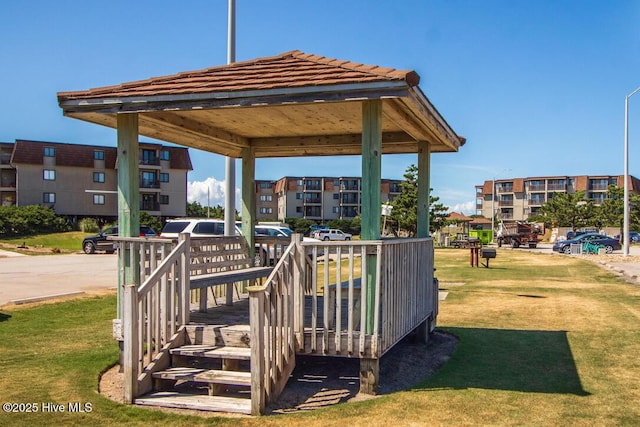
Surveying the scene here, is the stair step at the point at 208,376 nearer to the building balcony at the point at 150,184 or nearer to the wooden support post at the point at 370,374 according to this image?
the wooden support post at the point at 370,374

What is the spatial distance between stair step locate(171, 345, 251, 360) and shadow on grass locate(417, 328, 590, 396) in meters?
1.96

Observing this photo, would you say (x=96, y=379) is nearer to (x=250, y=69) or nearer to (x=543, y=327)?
(x=250, y=69)

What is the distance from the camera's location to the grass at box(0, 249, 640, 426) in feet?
17.9

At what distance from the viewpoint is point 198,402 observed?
5750mm

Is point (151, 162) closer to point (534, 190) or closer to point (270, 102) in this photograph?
point (270, 102)

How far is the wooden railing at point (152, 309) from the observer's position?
5781 millimetres

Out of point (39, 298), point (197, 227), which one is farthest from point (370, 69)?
point (197, 227)

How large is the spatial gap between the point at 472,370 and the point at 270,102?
410 centimetres

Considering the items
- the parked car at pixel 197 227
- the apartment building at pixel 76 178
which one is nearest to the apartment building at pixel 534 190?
the apartment building at pixel 76 178

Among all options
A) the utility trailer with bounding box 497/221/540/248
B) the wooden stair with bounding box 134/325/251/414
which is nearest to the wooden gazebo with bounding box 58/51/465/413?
the wooden stair with bounding box 134/325/251/414

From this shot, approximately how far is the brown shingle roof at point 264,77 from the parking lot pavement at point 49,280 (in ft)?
25.3

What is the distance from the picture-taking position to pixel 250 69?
7215 mm

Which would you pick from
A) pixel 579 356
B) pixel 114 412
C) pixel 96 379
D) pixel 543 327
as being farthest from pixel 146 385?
pixel 543 327

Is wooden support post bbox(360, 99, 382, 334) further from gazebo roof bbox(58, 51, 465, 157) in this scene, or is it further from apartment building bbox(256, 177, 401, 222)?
apartment building bbox(256, 177, 401, 222)
